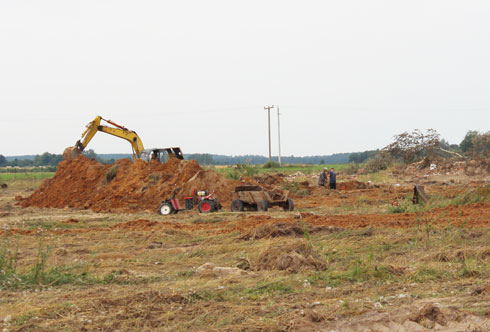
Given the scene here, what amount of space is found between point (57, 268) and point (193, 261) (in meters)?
2.27

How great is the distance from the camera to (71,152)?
3098 cm

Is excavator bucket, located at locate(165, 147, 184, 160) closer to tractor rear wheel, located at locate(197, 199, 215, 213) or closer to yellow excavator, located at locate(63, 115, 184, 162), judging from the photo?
yellow excavator, located at locate(63, 115, 184, 162)

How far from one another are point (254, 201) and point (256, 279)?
11939mm

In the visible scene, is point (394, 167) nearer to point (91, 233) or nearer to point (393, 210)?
point (393, 210)

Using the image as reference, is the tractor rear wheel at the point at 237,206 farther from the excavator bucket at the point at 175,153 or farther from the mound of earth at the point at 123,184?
the excavator bucket at the point at 175,153

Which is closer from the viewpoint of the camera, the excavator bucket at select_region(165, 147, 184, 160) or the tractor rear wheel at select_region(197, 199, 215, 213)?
the tractor rear wheel at select_region(197, 199, 215, 213)

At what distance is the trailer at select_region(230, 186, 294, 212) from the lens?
1983 cm

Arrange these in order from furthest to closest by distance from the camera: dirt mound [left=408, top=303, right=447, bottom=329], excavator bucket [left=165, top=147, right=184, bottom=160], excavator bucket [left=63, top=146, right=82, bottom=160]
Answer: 1. excavator bucket [left=165, top=147, right=184, bottom=160]
2. excavator bucket [left=63, top=146, right=82, bottom=160]
3. dirt mound [left=408, top=303, right=447, bottom=329]

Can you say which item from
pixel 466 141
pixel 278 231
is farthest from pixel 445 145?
pixel 278 231

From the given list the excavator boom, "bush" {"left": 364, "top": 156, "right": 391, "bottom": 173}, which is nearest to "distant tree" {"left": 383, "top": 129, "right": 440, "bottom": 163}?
"bush" {"left": 364, "top": 156, "right": 391, "bottom": 173}

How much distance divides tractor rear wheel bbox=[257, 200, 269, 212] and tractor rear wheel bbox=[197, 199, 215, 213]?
1565 mm

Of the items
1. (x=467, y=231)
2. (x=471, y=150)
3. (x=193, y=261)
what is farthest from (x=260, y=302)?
(x=471, y=150)

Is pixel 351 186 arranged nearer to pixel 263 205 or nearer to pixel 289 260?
pixel 263 205

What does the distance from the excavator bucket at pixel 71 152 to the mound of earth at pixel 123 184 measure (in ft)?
3.27
